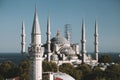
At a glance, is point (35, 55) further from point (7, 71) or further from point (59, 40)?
point (59, 40)

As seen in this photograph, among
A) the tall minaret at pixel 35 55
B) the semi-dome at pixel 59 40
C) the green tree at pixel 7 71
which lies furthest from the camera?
the semi-dome at pixel 59 40

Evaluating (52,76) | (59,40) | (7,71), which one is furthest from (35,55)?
(59,40)

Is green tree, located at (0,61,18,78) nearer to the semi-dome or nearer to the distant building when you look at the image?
the distant building

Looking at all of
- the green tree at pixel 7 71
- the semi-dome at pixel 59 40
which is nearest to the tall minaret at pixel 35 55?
the green tree at pixel 7 71

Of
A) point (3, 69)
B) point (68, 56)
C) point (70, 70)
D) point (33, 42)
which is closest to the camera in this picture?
point (33, 42)

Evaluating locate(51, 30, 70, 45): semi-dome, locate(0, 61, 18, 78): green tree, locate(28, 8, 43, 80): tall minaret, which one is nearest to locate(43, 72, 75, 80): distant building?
locate(28, 8, 43, 80): tall minaret

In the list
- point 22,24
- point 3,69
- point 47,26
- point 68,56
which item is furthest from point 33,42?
point 68,56

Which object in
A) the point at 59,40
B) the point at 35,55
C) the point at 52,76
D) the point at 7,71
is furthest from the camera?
the point at 59,40

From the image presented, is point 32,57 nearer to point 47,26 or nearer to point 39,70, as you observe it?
point 39,70

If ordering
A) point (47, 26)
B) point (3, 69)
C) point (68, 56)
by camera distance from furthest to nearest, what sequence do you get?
point (68, 56) → point (47, 26) → point (3, 69)

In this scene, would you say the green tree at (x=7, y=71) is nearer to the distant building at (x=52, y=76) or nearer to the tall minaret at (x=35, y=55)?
the distant building at (x=52, y=76)

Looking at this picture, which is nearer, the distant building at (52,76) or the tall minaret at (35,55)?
the tall minaret at (35,55)
